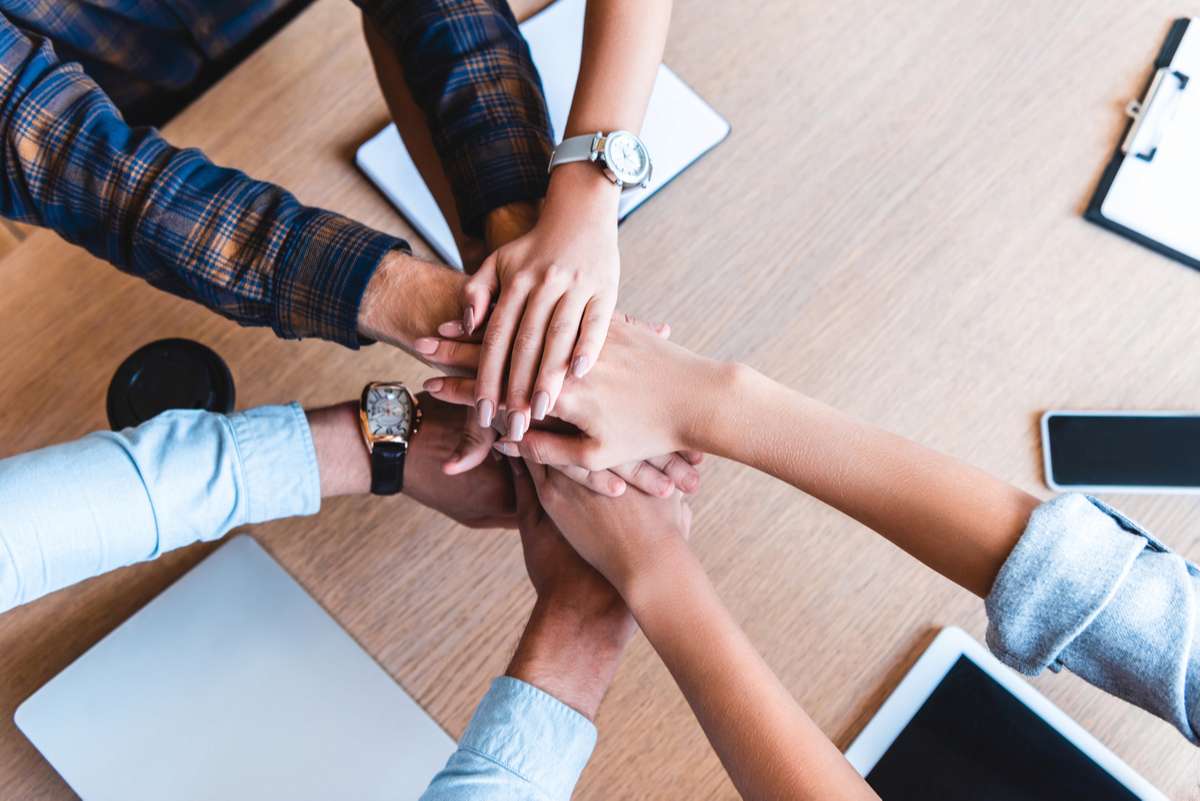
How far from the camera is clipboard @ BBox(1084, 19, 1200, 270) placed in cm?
95

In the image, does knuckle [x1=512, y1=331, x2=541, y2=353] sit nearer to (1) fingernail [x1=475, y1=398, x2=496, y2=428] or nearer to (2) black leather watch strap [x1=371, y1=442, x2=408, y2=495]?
(1) fingernail [x1=475, y1=398, x2=496, y2=428]

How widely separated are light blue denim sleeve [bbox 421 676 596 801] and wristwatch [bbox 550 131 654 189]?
19.3 inches

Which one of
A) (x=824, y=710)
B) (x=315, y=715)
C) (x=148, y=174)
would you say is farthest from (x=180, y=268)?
(x=824, y=710)

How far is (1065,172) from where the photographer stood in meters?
0.98

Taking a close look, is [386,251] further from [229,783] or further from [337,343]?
[229,783]

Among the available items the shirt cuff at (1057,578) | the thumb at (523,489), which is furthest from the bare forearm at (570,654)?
the shirt cuff at (1057,578)

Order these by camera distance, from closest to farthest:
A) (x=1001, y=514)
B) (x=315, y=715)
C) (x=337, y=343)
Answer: (x=1001, y=514) < (x=315, y=715) < (x=337, y=343)

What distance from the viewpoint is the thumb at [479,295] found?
0.85 metres

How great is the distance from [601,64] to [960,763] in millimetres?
746

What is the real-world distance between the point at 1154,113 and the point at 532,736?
3.01ft

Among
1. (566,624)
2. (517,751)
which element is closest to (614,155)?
(566,624)

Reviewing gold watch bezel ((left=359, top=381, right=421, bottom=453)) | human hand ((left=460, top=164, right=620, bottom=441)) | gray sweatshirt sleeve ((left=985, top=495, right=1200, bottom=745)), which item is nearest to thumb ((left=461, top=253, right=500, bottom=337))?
human hand ((left=460, top=164, right=620, bottom=441))

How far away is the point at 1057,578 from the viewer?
667 millimetres

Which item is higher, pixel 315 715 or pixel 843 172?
pixel 843 172
